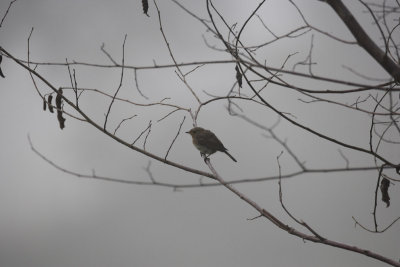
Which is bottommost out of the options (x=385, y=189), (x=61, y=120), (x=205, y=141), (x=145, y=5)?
(x=385, y=189)

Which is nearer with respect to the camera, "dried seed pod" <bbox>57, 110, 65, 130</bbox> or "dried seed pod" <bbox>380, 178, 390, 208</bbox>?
"dried seed pod" <bbox>380, 178, 390, 208</bbox>

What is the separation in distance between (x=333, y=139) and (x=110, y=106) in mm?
1826

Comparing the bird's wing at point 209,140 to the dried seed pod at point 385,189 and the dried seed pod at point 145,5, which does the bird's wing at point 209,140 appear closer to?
the dried seed pod at point 145,5

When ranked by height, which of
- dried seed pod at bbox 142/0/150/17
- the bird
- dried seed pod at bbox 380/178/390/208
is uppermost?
the bird

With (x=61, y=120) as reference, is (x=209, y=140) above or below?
above

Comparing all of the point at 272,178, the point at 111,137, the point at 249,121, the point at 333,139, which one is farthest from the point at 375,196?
the point at 111,137

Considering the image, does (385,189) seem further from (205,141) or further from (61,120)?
(205,141)

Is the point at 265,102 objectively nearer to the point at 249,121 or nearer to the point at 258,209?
the point at 249,121

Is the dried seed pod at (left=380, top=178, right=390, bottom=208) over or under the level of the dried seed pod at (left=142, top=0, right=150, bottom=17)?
under

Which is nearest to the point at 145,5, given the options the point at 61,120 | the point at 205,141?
the point at 61,120

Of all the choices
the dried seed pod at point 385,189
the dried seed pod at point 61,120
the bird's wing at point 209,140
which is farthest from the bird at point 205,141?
the dried seed pod at point 385,189

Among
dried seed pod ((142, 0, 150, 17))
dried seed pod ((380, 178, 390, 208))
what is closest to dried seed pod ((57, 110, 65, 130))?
dried seed pod ((142, 0, 150, 17))

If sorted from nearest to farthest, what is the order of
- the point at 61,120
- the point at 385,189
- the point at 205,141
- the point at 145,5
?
the point at 385,189 < the point at 145,5 < the point at 61,120 < the point at 205,141

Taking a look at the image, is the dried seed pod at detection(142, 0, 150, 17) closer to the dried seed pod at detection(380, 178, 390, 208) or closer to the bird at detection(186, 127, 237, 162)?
the dried seed pod at detection(380, 178, 390, 208)
